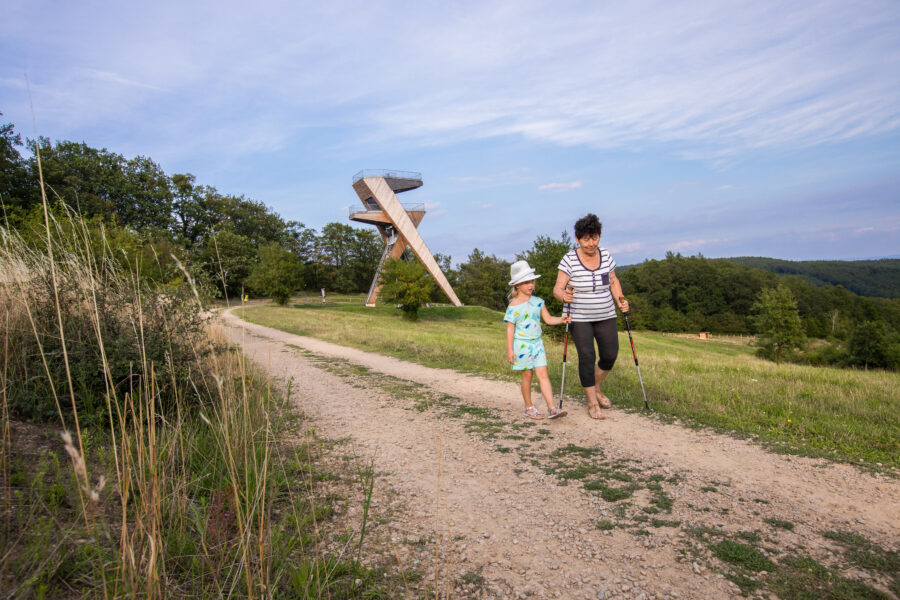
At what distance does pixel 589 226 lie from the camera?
5.97 meters

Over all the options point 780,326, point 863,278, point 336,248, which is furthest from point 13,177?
point 863,278

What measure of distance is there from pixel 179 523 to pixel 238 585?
0.75m

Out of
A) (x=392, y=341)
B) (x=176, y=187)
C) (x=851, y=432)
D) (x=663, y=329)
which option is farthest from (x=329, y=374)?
(x=663, y=329)

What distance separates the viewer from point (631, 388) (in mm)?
7359

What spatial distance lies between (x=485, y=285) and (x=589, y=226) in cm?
7649

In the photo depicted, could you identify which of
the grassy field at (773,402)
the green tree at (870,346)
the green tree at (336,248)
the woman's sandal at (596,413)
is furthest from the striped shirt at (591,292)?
the green tree at (336,248)

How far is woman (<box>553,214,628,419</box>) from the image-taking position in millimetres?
5988

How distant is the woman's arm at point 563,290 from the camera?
6004 millimetres

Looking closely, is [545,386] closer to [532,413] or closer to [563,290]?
[532,413]

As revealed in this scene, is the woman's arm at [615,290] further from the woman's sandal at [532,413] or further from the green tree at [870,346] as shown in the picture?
the green tree at [870,346]

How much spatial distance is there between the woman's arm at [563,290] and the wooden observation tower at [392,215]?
133 ft

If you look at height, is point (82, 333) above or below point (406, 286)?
below

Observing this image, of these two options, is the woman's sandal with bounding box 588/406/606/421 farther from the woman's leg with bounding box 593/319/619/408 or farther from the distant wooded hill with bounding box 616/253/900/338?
the distant wooded hill with bounding box 616/253/900/338

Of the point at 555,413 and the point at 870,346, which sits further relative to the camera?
the point at 870,346
